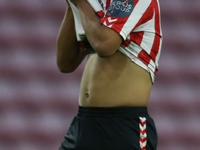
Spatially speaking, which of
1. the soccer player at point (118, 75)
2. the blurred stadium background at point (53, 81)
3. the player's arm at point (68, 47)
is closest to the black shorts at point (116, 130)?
the soccer player at point (118, 75)

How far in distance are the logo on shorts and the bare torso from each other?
0.11 metres

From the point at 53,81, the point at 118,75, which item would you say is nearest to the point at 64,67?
the point at 118,75

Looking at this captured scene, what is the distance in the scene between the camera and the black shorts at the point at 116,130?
3.67 ft

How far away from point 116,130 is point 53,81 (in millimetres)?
1913

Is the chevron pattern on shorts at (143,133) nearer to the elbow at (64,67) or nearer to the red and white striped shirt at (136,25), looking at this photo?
the red and white striped shirt at (136,25)

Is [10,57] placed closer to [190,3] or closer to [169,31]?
[169,31]

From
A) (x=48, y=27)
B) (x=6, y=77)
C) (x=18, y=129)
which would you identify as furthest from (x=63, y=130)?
(x=48, y=27)

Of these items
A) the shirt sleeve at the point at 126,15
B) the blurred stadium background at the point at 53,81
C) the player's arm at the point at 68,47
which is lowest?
the blurred stadium background at the point at 53,81

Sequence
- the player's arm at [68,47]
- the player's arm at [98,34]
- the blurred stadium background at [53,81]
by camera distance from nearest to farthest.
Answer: the player's arm at [98,34]
the player's arm at [68,47]
the blurred stadium background at [53,81]

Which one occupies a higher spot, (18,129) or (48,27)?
(48,27)

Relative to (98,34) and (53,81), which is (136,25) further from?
(53,81)

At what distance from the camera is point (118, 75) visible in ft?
3.75

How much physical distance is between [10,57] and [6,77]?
16 cm

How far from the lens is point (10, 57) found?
3.01m
